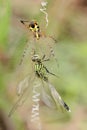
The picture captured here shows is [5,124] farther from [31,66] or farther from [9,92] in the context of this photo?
[31,66]

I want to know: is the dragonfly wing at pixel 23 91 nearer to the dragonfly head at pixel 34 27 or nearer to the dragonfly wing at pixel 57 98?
the dragonfly wing at pixel 57 98

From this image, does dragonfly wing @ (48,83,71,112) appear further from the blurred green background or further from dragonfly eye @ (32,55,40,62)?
dragonfly eye @ (32,55,40,62)

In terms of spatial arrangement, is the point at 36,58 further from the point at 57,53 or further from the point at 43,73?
the point at 57,53

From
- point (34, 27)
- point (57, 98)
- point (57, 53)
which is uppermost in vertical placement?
point (34, 27)

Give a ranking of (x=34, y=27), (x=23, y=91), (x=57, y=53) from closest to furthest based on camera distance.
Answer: (x=34, y=27) → (x=23, y=91) → (x=57, y=53)

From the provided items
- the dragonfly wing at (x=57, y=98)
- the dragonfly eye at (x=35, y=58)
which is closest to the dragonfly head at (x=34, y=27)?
the dragonfly eye at (x=35, y=58)

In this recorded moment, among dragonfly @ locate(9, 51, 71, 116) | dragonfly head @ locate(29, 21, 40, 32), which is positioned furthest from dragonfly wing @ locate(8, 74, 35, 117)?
→ dragonfly head @ locate(29, 21, 40, 32)

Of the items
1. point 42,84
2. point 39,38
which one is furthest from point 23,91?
point 39,38
